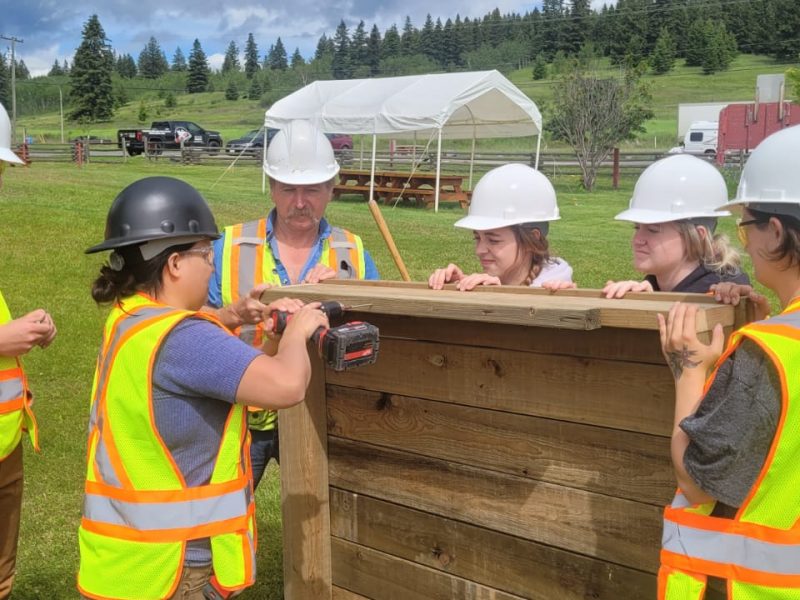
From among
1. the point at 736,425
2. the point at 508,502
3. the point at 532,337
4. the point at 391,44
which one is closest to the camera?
the point at 736,425

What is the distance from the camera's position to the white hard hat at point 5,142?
3903 mm

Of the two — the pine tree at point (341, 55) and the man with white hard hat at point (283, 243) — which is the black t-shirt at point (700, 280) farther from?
the pine tree at point (341, 55)

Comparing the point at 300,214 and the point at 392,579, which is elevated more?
the point at 300,214

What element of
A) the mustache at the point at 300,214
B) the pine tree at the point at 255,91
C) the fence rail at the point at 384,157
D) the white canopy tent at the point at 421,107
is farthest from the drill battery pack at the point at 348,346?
the pine tree at the point at 255,91

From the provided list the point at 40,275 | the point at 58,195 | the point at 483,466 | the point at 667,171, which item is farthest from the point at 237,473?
the point at 58,195

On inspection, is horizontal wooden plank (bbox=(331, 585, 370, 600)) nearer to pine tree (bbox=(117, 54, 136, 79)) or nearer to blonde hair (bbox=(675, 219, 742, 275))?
blonde hair (bbox=(675, 219, 742, 275))

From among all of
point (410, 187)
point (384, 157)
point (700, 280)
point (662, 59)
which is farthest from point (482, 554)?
point (662, 59)

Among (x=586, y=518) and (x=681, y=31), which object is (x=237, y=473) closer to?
(x=586, y=518)

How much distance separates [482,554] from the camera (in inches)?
121

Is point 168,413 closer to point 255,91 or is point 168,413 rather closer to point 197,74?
point 255,91

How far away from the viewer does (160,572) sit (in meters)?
2.49

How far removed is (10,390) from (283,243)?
1319 millimetres

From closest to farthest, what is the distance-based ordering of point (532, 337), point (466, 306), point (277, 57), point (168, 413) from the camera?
1. point (168, 413)
2. point (466, 306)
3. point (532, 337)
4. point (277, 57)

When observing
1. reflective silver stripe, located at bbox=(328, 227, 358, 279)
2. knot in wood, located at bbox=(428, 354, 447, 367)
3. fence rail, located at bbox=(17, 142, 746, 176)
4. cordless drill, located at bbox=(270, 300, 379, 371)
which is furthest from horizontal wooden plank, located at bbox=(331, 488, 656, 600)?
fence rail, located at bbox=(17, 142, 746, 176)
